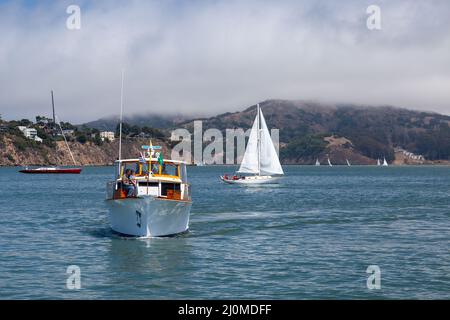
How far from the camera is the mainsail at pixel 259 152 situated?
384 feet

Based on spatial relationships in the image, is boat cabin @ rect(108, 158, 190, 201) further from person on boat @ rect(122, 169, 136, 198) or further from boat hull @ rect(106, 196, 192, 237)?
boat hull @ rect(106, 196, 192, 237)

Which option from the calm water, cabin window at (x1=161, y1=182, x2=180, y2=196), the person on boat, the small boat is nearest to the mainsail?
the calm water

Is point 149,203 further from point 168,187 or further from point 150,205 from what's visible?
point 168,187

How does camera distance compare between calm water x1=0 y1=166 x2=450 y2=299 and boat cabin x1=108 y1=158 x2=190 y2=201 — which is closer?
calm water x1=0 y1=166 x2=450 y2=299

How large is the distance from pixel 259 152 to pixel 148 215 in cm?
8407

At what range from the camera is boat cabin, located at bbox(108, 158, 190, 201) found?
37375 millimetres

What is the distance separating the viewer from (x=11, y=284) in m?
26.7

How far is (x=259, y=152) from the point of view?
119500 mm

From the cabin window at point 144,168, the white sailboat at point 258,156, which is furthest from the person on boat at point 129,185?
the white sailboat at point 258,156

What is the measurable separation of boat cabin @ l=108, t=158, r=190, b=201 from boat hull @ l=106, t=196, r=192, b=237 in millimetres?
490

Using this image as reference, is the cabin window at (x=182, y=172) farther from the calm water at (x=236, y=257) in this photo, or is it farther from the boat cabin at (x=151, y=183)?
the calm water at (x=236, y=257)

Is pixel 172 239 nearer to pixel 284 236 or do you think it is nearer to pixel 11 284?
pixel 284 236
